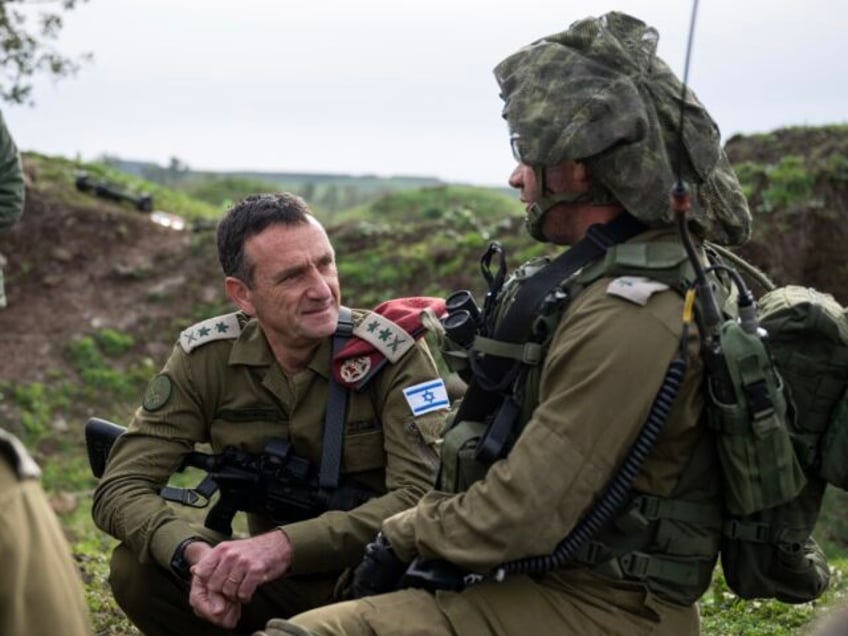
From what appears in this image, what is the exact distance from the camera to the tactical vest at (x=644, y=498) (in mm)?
3611

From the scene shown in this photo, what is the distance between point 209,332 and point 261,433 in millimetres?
445

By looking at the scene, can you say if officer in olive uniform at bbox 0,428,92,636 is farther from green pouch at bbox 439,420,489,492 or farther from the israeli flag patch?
the israeli flag patch

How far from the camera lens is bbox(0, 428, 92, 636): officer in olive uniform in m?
2.57

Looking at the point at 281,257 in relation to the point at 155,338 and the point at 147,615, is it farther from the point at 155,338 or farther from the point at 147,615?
the point at 155,338

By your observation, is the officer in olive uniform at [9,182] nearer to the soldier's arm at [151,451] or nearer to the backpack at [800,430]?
the soldier's arm at [151,451]

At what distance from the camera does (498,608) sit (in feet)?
12.1

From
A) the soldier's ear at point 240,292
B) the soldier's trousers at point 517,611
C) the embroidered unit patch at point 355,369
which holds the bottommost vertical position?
the soldier's trousers at point 517,611

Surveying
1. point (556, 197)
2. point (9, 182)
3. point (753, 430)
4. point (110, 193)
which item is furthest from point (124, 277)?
point (753, 430)

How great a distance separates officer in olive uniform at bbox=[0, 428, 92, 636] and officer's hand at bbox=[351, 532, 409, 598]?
123cm

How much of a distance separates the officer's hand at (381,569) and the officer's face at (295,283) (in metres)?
1.24

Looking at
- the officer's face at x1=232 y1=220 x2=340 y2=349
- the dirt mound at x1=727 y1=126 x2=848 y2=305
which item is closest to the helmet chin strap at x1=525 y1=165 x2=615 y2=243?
the officer's face at x1=232 y1=220 x2=340 y2=349

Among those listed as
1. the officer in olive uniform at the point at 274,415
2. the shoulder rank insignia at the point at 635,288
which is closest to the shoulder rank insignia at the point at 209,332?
the officer in olive uniform at the point at 274,415

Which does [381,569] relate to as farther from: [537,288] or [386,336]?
[386,336]

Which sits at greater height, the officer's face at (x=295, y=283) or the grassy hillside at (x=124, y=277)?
the officer's face at (x=295, y=283)
